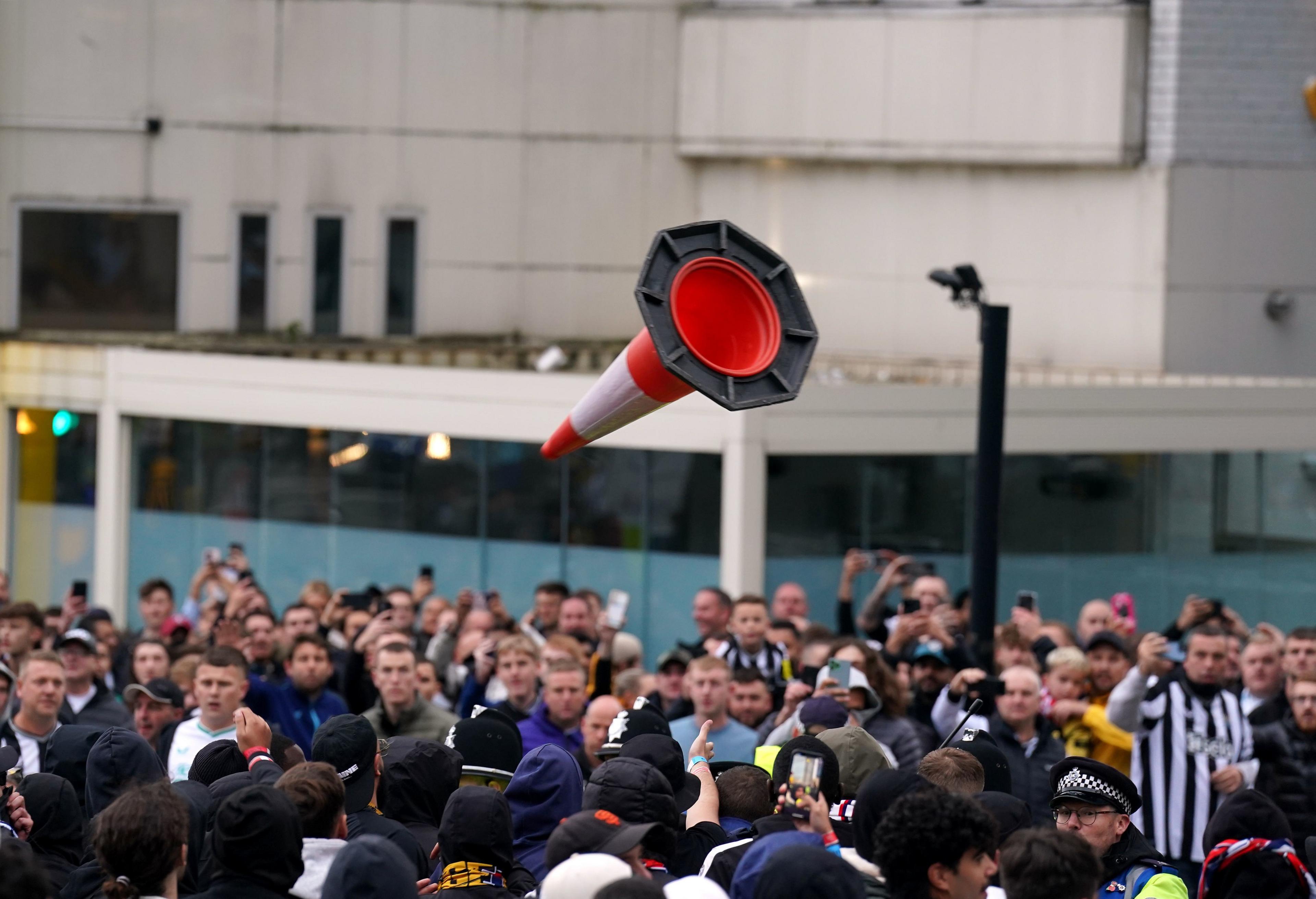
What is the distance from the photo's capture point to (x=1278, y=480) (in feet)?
62.9

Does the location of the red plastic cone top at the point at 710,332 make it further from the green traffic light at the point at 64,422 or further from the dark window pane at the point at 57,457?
the green traffic light at the point at 64,422

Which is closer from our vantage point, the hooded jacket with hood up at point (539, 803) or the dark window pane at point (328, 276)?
the hooded jacket with hood up at point (539, 803)

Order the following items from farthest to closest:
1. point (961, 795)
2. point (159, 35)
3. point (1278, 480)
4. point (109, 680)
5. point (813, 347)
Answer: point (159, 35) → point (1278, 480) → point (109, 680) → point (813, 347) → point (961, 795)

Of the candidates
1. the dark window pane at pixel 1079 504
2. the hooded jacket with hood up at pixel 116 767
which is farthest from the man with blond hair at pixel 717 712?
the dark window pane at pixel 1079 504

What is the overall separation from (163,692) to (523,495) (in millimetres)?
10051

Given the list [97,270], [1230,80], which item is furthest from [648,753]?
[97,270]

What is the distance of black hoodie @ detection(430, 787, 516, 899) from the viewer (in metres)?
5.48

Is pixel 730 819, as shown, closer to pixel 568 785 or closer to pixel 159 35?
pixel 568 785

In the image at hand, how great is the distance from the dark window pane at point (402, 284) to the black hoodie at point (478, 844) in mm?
17411

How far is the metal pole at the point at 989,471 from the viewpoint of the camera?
422 inches

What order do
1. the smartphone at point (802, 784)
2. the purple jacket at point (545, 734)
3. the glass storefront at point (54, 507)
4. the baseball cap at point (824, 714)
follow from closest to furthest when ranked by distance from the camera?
the smartphone at point (802, 784) < the baseball cap at point (824, 714) < the purple jacket at point (545, 734) < the glass storefront at point (54, 507)

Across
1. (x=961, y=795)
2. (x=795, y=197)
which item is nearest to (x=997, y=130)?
(x=795, y=197)

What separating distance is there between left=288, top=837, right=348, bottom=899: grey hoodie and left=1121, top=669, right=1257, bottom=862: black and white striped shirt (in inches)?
203

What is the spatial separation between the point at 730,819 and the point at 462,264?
16803 mm
